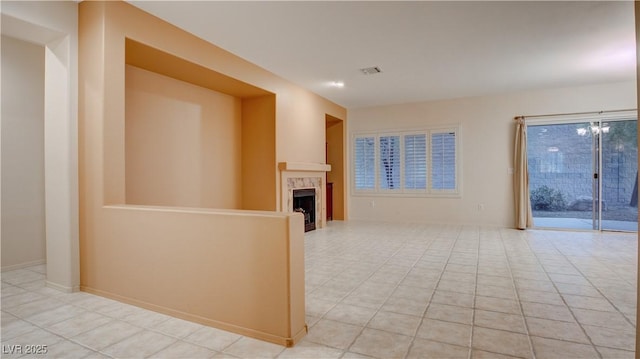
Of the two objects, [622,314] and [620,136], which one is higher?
[620,136]

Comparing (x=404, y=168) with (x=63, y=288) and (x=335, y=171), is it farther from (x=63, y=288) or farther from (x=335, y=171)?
(x=63, y=288)

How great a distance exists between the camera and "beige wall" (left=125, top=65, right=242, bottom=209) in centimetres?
383

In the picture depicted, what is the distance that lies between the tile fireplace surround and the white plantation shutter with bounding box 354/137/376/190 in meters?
1.29

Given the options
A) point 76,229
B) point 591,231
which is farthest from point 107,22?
point 591,231

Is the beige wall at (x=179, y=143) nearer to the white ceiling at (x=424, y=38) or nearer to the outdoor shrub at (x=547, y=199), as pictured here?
Result: the white ceiling at (x=424, y=38)

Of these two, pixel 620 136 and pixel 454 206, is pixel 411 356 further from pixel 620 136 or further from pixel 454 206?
pixel 620 136

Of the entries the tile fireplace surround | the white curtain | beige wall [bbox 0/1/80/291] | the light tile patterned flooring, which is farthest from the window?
beige wall [bbox 0/1/80/291]

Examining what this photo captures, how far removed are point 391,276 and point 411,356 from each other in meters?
1.48

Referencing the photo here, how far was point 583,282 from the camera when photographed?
305cm

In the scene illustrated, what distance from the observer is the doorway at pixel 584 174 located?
556 centimetres

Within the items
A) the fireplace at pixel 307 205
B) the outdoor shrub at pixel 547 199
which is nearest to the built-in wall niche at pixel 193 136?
the fireplace at pixel 307 205

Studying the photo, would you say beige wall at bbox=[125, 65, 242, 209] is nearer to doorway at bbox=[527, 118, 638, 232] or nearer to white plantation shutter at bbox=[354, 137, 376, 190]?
white plantation shutter at bbox=[354, 137, 376, 190]

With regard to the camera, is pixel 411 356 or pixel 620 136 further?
pixel 620 136

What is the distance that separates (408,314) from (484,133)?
527cm
